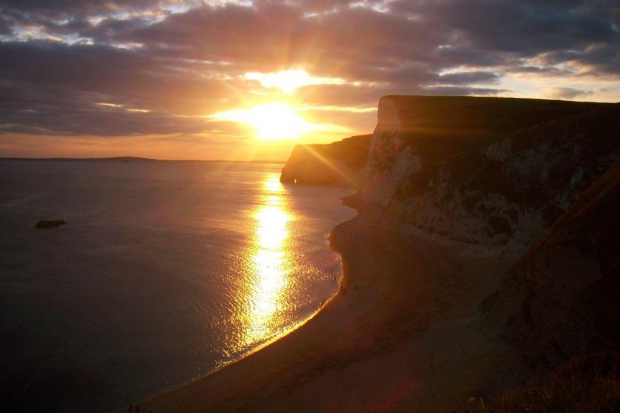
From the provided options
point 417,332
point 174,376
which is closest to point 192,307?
point 174,376

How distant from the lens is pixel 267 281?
1897 cm

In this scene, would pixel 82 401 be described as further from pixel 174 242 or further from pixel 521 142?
pixel 521 142

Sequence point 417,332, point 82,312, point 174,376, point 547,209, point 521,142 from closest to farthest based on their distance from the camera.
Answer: point 174,376
point 417,332
point 82,312
point 547,209
point 521,142

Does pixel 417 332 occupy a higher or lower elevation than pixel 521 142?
lower

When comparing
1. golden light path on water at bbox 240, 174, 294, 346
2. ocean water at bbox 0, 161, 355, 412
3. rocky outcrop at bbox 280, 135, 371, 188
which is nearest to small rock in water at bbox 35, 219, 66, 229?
ocean water at bbox 0, 161, 355, 412

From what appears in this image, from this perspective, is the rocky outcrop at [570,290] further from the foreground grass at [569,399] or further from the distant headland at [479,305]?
the foreground grass at [569,399]

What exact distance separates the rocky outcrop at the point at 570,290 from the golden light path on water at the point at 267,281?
6.74 metres

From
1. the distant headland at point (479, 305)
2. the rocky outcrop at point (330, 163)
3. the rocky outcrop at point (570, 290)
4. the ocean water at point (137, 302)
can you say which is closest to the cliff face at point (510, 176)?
the distant headland at point (479, 305)

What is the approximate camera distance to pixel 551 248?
33.3 feet

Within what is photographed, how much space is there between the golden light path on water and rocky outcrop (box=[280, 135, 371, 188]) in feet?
188

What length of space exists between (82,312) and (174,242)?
1326cm

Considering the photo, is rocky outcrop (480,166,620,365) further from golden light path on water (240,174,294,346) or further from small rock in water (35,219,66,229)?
small rock in water (35,219,66,229)

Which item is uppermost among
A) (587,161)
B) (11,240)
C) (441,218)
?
(587,161)

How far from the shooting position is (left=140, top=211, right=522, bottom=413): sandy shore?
9062mm
